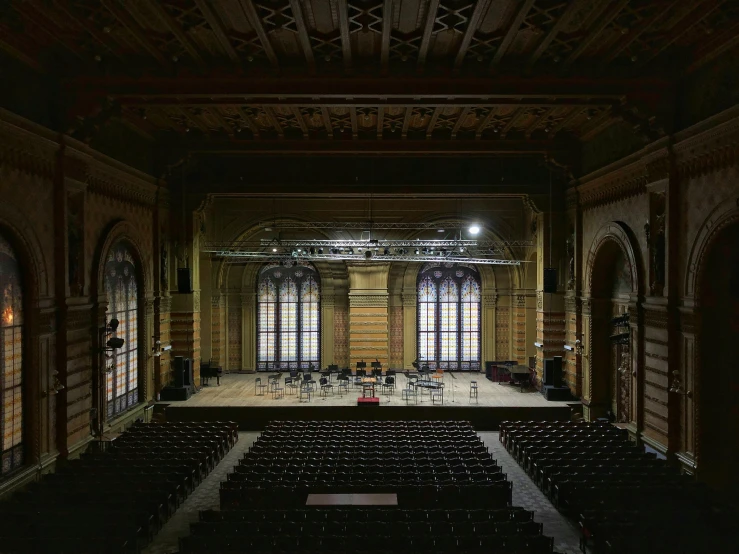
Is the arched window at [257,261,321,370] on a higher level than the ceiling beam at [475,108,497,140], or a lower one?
lower

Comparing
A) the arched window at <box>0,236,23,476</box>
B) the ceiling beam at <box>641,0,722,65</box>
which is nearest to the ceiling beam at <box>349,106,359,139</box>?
the ceiling beam at <box>641,0,722,65</box>

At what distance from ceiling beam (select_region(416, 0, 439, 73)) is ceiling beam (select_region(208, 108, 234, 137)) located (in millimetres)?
6976

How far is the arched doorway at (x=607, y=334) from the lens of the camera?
18.3 metres

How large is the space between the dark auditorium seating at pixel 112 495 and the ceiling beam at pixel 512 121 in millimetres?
13076

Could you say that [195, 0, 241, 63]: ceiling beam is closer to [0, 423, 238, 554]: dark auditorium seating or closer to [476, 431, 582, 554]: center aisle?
[0, 423, 238, 554]: dark auditorium seating

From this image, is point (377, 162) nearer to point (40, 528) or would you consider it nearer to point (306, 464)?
point (306, 464)

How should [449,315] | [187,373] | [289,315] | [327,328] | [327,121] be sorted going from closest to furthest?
[327,121]
[187,373]
[327,328]
[449,315]
[289,315]

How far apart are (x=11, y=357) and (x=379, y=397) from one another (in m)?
13.2

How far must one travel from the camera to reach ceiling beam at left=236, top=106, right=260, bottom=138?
16.9 meters

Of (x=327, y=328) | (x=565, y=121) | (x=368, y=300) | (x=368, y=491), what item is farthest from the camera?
(x=327, y=328)

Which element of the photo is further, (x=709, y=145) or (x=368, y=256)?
(x=368, y=256)

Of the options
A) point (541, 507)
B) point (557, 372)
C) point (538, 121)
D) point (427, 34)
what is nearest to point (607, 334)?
point (557, 372)

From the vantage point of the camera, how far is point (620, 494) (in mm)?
11039

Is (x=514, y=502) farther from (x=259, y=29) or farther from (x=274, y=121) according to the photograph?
Answer: (x=274, y=121)
